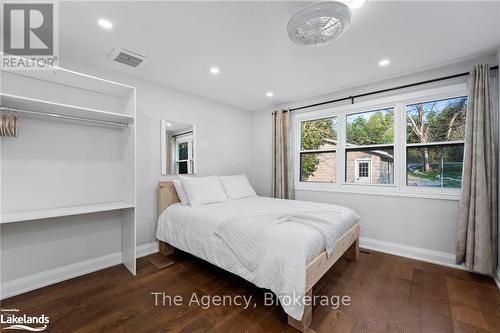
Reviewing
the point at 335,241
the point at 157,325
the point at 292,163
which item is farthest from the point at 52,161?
the point at 292,163

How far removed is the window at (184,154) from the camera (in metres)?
3.28

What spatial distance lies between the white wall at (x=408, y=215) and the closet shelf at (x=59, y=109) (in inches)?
116

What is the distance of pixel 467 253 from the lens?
7.40ft

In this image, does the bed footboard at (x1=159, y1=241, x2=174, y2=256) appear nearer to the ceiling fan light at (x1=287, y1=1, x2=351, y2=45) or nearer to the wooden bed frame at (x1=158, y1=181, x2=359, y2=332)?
Result: the wooden bed frame at (x1=158, y1=181, x2=359, y2=332)

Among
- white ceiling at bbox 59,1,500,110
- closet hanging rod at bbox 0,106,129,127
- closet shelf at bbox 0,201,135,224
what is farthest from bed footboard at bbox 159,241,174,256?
white ceiling at bbox 59,1,500,110

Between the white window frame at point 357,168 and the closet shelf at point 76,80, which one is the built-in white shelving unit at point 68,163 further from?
the white window frame at point 357,168

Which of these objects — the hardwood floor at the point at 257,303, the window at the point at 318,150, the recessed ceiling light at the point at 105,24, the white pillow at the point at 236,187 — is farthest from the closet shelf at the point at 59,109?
the window at the point at 318,150

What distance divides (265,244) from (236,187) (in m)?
1.79

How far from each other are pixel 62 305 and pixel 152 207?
1.31m

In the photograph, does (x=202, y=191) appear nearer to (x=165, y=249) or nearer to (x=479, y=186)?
(x=165, y=249)

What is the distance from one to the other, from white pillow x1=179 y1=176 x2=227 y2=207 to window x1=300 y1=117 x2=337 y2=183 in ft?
5.34

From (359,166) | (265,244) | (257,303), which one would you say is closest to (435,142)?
(359,166)

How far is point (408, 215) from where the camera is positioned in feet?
9.24

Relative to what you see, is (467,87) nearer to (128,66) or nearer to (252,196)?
(252,196)
